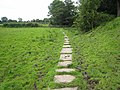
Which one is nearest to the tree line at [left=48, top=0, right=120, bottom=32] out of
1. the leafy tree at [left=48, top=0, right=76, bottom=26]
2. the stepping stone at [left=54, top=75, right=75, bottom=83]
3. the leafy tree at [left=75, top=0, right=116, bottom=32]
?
the leafy tree at [left=75, top=0, right=116, bottom=32]

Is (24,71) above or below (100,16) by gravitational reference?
below

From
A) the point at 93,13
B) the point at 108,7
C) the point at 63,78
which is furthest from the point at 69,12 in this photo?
the point at 63,78

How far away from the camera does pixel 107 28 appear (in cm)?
1594

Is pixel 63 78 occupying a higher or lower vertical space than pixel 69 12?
lower

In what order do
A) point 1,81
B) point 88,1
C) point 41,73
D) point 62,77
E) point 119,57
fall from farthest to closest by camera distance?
point 88,1, point 119,57, point 41,73, point 1,81, point 62,77

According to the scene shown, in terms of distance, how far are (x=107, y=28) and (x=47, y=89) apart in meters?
11.8

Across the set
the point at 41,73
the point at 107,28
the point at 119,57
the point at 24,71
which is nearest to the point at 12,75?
the point at 24,71

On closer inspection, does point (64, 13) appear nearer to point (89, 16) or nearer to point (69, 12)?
point (69, 12)

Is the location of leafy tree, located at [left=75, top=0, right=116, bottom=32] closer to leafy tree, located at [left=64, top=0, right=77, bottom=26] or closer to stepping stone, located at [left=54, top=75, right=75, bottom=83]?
stepping stone, located at [left=54, top=75, right=75, bottom=83]

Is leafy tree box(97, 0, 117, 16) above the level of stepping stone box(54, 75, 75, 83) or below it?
above

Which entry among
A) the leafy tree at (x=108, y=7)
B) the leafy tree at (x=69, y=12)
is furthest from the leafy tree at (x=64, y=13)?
the leafy tree at (x=108, y=7)

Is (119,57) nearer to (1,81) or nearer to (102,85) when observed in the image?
(102,85)

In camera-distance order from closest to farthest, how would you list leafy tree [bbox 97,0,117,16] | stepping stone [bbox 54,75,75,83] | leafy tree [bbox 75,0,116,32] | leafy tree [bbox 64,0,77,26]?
stepping stone [bbox 54,75,75,83]
leafy tree [bbox 75,0,116,32]
leafy tree [bbox 97,0,117,16]
leafy tree [bbox 64,0,77,26]

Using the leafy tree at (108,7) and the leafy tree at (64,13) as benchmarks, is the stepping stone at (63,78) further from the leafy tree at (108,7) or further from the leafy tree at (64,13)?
the leafy tree at (64,13)
